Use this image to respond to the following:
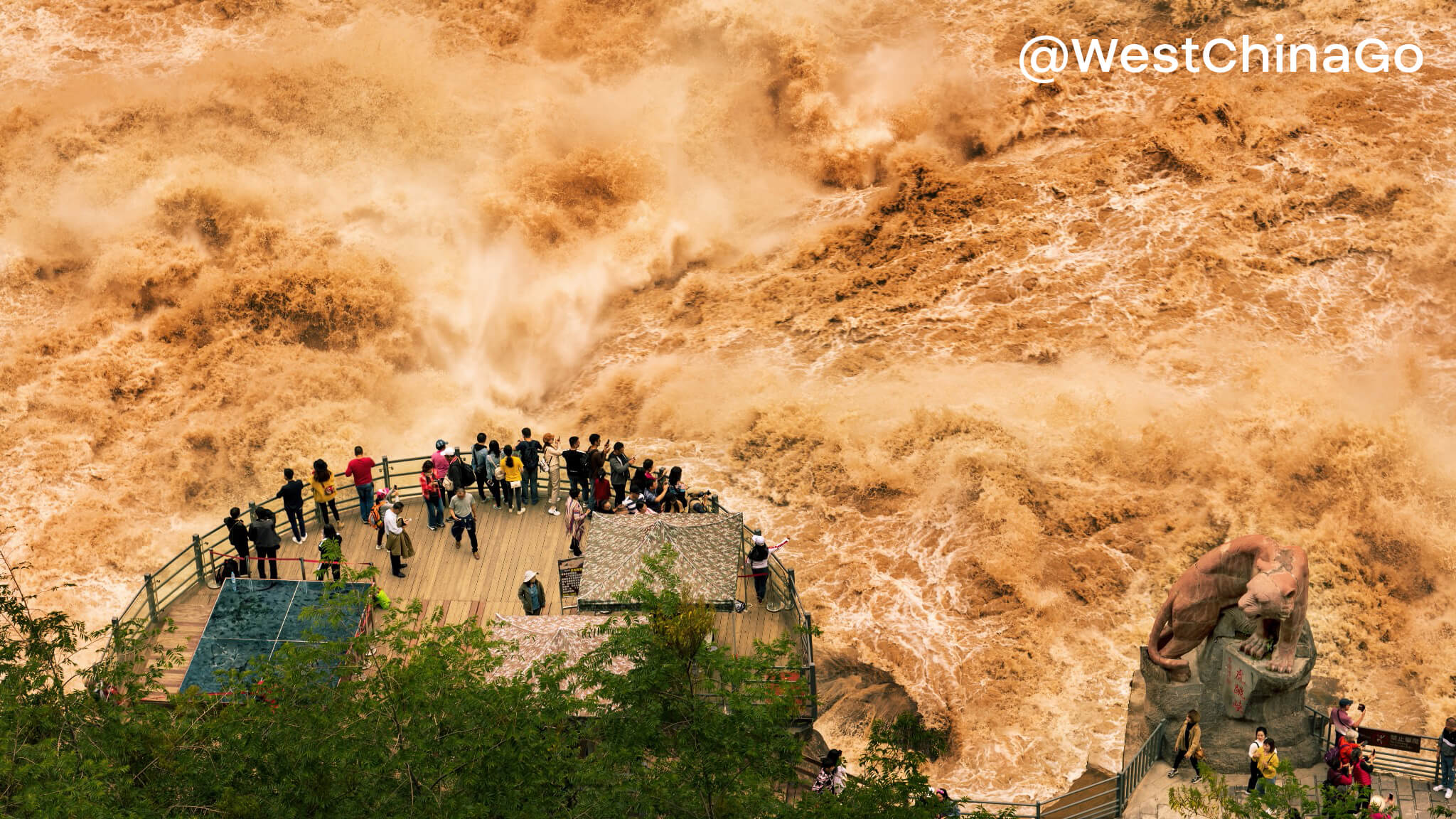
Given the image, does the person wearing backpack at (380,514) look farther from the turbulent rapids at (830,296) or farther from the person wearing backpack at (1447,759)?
the person wearing backpack at (1447,759)

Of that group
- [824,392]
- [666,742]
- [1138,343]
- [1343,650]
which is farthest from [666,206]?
[666,742]

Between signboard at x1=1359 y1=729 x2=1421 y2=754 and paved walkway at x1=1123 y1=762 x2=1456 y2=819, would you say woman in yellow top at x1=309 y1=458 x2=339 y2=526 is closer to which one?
paved walkway at x1=1123 y1=762 x2=1456 y2=819

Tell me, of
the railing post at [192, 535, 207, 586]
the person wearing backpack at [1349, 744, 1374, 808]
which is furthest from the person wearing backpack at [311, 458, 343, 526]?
the person wearing backpack at [1349, 744, 1374, 808]
